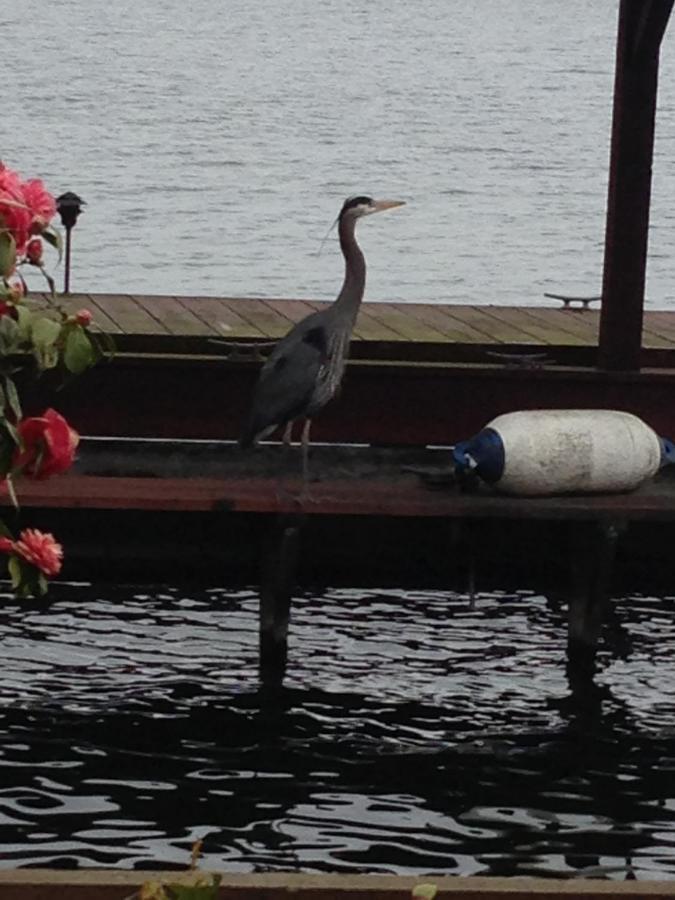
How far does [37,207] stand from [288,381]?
21.8 ft

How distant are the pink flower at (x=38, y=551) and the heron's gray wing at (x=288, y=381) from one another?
6365 millimetres

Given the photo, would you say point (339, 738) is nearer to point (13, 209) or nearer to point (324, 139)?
point (13, 209)

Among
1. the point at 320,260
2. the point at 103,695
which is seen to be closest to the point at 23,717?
the point at 103,695

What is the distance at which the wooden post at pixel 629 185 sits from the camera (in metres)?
11.7

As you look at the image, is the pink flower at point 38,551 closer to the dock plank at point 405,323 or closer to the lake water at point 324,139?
the dock plank at point 405,323

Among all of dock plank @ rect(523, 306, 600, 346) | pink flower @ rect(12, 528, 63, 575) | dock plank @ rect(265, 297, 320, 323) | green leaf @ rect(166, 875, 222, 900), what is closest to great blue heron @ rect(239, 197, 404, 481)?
dock plank @ rect(523, 306, 600, 346)

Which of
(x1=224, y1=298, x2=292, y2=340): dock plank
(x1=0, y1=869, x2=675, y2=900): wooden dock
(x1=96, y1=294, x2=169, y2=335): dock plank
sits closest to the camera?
(x1=0, y1=869, x2=675, y2=900): wooden dock

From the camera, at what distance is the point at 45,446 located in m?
4.51

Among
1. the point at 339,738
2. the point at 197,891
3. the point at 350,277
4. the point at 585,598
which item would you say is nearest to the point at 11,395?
the point at 197,891

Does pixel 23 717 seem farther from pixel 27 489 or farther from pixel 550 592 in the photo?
pixel 550 592

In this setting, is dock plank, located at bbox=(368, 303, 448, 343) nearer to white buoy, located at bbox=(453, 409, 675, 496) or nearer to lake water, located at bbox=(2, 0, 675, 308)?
white buoy, located at bbox=(453, 409, 675, 496)

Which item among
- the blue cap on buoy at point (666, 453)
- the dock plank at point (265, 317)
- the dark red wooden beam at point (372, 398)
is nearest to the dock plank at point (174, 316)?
the dock plank at point (265, 317)

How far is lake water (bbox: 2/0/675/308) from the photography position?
33312mm

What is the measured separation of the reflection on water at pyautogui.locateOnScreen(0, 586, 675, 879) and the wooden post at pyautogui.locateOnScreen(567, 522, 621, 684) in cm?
12
